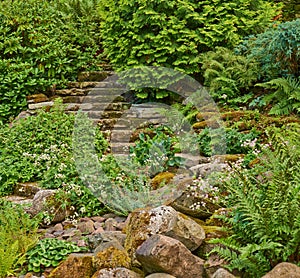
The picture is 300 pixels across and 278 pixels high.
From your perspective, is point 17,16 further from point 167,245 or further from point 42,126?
point 167,245

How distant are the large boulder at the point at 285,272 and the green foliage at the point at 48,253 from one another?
184 cm

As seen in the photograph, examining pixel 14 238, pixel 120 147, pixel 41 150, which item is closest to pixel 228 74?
pixel 120 147

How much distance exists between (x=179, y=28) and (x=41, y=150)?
3325 millimetres

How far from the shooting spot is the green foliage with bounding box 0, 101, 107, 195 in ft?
17.7


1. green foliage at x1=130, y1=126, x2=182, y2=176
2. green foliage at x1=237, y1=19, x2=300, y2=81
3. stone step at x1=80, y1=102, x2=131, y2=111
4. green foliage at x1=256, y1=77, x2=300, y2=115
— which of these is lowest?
green foliage at x1=130, y1=126, x2=182, y2=176

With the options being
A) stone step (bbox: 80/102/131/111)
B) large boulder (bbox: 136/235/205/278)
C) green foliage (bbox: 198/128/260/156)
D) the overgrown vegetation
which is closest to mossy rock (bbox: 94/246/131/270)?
large boulder (bbox: 136/235/205/278)

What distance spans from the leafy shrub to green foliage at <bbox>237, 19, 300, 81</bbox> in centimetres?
90

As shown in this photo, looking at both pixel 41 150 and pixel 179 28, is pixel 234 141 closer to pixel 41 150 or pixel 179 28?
pixel 41 150

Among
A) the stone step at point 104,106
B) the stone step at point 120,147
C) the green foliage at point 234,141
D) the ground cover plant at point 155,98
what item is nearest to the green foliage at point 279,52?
the ground cover plant at point 155,98

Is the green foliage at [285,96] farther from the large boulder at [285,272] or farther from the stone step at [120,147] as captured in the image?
the large boulder at [285,272]

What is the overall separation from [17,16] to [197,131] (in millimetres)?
4652

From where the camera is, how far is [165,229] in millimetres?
3330

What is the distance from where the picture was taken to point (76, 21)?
31.6 feet

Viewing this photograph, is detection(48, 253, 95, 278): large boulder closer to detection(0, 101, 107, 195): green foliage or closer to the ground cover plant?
the ground cover plant
